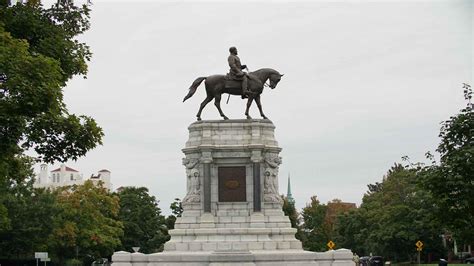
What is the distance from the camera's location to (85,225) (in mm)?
66250

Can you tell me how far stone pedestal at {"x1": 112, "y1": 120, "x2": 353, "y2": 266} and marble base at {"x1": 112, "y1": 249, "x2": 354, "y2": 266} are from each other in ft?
6.85

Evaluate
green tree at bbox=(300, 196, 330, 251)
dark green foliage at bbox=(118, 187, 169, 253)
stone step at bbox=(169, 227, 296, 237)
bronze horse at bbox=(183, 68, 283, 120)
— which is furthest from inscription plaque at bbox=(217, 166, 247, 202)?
green tree at bbox=(300, 196, 330, 251)

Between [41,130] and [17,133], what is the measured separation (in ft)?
5.05

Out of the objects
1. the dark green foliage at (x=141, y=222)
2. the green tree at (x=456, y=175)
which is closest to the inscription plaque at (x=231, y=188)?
the green tree at (x=456, y=175)

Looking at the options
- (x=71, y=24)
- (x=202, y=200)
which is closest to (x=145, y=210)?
(x=202, y=200)

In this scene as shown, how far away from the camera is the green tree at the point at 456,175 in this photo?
1188 inches

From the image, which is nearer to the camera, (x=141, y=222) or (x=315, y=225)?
(x=141, y=222)

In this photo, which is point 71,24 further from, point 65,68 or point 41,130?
point 41,130

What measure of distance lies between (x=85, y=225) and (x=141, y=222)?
670 inches

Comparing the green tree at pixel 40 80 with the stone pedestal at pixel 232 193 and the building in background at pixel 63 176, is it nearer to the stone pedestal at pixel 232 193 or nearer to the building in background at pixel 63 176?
the stone pedestal at pixel 232 193

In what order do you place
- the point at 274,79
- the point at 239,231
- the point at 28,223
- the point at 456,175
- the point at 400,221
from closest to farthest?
the point at 456,175
the point at 239,231
the point at 274,79
the point at 28,223
the point at 400,221

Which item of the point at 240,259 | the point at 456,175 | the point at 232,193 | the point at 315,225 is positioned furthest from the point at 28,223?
the point at 315,225

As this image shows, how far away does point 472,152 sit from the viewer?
98.9ft

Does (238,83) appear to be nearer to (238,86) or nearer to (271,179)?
(238,86)
